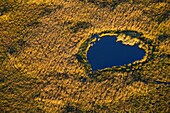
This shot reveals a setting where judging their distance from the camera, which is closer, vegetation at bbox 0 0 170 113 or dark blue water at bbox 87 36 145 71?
vegetation at bbox 0 0 170 113

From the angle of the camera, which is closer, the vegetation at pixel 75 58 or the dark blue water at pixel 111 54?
the vegetation at pixel 75 58

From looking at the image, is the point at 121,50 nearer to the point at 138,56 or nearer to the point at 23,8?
the point at 138,56

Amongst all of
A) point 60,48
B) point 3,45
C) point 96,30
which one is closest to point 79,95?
point 60,48
